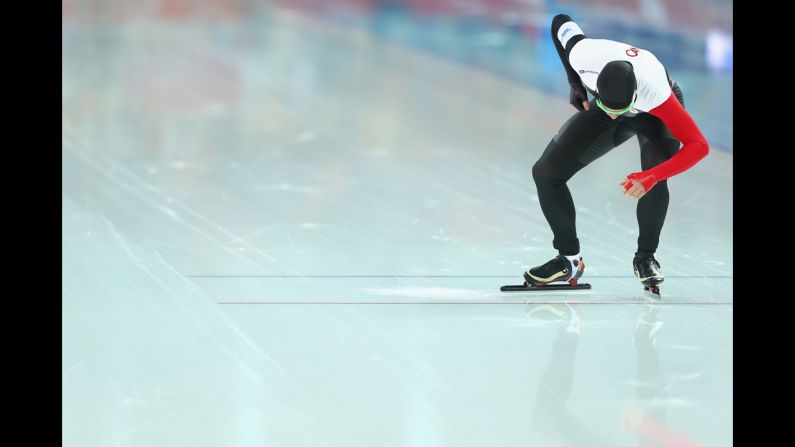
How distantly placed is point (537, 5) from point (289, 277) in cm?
720

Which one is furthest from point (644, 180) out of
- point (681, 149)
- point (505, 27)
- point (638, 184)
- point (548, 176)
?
point (505, 27)

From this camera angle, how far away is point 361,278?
4117 mm

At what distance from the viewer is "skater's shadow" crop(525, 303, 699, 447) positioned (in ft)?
8.04

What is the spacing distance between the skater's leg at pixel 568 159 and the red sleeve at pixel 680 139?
254 millimetres

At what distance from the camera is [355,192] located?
5.70 metres

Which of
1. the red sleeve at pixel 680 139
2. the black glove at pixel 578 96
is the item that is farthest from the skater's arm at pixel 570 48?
the red sleeve at pixel 680 139

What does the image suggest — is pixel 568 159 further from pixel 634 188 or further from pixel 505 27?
pixel 505 27

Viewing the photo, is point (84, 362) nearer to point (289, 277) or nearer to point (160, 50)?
point (289, 277)

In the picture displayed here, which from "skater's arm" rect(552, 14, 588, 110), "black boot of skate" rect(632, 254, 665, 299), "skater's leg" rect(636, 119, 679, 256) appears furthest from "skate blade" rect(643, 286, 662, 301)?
"skater's arm" rect(552, 14, 588, 110)

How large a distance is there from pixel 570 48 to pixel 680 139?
0.55 m

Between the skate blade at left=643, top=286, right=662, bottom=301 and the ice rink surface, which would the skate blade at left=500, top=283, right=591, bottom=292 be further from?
the skate blade at left=643, top=286, right=662, bottom=301

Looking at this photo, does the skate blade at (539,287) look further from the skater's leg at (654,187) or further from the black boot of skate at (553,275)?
the skater's leg at (654,187)

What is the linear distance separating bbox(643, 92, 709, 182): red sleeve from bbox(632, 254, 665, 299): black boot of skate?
418 mm

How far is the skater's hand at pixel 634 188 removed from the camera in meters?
3.58
